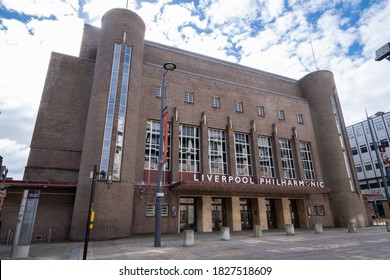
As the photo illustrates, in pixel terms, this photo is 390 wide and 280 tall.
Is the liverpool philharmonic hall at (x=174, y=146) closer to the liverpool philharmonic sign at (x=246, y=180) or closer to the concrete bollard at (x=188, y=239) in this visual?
the liverpool philharmonic sign at (x=246, y=180)

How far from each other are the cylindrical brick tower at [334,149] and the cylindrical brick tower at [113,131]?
23.2 meters

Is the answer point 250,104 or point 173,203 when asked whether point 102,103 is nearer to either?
point 173,203

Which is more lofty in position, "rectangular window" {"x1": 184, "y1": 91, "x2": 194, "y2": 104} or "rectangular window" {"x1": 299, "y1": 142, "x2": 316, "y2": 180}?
"rectangular window" {"x1": 184, "y1": 91, "x2": 194, "y2": 104}

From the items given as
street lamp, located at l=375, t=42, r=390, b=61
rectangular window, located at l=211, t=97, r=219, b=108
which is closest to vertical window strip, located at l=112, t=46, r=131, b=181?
rectangular window, located at l=211, t=97, r=219, b=108

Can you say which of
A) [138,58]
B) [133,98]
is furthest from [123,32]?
[133,98]

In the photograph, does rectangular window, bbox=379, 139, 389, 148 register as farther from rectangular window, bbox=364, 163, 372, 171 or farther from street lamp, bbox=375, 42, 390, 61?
street lamp, bbox=375, 42, 390, 61

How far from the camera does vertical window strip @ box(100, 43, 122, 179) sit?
18.3m

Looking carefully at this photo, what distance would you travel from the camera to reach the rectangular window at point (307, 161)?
28.7 meters

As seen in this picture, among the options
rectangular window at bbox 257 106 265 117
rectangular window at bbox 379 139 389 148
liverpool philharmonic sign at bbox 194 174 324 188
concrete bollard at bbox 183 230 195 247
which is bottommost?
concrete bollard at bbox 183 230 195 247

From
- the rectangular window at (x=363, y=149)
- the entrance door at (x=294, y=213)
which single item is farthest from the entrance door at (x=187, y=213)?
the rectangular window at (x=363, y=149)

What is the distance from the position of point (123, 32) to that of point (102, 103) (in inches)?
300

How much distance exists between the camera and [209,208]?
885 inches

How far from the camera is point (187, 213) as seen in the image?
73.1ft

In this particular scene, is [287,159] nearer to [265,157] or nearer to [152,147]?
[265,157]
